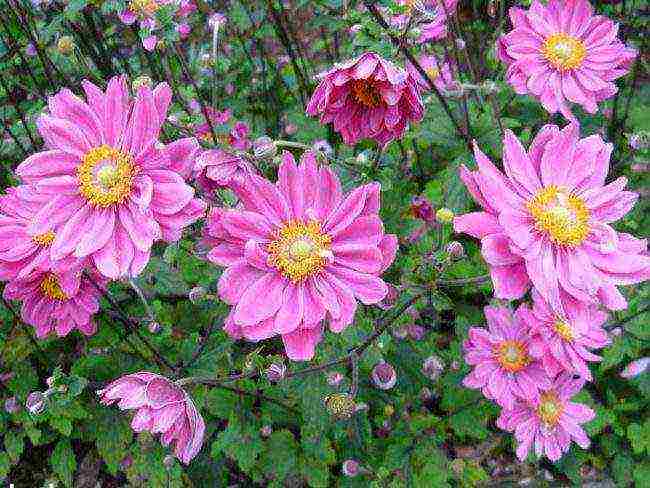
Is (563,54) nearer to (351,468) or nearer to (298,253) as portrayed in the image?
(298,253)

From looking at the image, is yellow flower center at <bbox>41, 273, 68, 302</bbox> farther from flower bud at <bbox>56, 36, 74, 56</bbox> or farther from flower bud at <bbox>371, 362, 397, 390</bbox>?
flower bud at <bbox>371, 362, 397, 390</bbox>

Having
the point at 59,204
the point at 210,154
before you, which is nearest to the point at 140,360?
the point at 59,204

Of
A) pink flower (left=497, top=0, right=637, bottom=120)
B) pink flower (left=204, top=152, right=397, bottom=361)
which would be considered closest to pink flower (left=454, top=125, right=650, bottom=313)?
pink flower (left=204, top=152, right=397, bottom=361)

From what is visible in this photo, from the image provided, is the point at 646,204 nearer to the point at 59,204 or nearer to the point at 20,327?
the point at 59,204

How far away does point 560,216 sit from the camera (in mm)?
1872

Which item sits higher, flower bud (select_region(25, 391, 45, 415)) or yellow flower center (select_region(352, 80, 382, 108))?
yellow flower center (select_region(352, 80, 382, 108))

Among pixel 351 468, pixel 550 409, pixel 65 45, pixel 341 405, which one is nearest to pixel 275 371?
pixel 341 405

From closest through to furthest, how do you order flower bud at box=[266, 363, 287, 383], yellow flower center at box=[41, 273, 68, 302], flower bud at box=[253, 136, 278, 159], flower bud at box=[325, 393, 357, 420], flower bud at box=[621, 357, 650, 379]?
1. flower bud at box=[253, 136, 278, 159]
2. flower bud at box=[266, 363, 287, 383]
3. flower bud at box=[325, 393, 357, 420]
4. yellow flower center at box=[41, 273, 68, 302]
5. flower bud at box=[621, 357, 650, 379]

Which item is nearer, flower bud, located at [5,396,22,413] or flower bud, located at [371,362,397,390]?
flower bud, located at [371,362,397,390]

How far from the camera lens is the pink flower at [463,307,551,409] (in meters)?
2.73

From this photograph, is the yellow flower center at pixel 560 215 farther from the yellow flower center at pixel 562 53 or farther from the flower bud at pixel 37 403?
the flower bud at pixel 37 403

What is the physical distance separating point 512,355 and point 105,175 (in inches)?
72.6

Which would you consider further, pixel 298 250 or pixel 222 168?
pixel 298 250

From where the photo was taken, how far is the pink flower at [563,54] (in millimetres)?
2760
